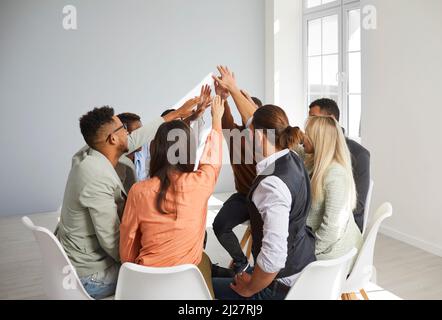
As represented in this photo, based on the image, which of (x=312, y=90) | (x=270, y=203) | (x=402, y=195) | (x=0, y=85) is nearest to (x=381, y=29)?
(x=402, y=195)

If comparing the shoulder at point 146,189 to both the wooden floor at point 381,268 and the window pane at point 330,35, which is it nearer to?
the wooden floor at point 381,268

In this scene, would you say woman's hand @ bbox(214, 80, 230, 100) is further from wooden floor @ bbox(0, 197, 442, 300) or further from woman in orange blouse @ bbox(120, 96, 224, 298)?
wooden floor @ bbox(0, 197, 442, 300)

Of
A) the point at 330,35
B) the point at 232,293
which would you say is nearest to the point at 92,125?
the point at 232,293

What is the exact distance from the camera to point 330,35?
572 centimetres

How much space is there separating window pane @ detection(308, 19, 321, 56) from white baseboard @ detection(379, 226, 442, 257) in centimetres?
251

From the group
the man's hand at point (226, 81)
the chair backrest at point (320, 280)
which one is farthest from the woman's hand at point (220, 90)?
the chair backrest at point (320, 280)

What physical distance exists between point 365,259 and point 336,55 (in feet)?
12.8

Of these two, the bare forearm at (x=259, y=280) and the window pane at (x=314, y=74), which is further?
the window pane at (x=314, y=74)

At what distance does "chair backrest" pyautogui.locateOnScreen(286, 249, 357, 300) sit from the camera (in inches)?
64.7

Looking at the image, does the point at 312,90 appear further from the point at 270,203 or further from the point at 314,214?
the point at 270,203

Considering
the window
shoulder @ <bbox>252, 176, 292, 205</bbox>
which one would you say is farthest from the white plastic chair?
the window

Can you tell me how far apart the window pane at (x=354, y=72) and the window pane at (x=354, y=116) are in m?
0.09

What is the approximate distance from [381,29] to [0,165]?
411cm

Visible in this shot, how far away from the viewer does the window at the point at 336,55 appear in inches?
210
